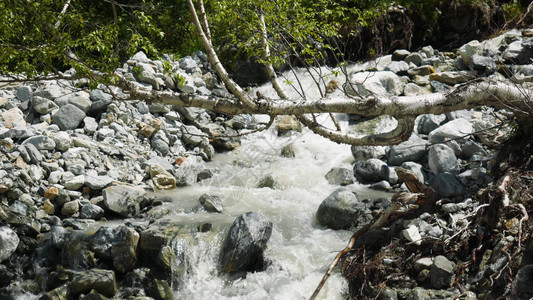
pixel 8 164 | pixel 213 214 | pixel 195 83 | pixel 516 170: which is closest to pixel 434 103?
pixel 516 170

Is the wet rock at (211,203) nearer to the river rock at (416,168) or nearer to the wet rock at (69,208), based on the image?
the wet rock at (69,208)

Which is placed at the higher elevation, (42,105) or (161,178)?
(42,105)

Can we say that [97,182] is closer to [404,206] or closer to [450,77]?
[404,206]

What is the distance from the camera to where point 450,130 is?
875 cm

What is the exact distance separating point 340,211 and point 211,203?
6.70 feet

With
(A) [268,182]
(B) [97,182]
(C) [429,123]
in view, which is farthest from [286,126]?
(B) [97,182]

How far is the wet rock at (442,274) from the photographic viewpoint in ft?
16.8

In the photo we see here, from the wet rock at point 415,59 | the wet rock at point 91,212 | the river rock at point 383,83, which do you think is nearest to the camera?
the wet rock at point 91,212

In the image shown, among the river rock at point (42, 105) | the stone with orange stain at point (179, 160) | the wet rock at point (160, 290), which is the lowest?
the wet rock at point (160, 290)

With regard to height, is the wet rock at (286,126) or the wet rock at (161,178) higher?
the wet rock at (161,178)

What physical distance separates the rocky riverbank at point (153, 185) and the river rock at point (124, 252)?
15 mm

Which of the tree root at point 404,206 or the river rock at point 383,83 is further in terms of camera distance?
the river rock at point 383,83

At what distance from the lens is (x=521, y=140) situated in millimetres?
6477

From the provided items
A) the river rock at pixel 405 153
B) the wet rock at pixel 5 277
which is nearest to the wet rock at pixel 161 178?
the wet rock at pixel 5 277
